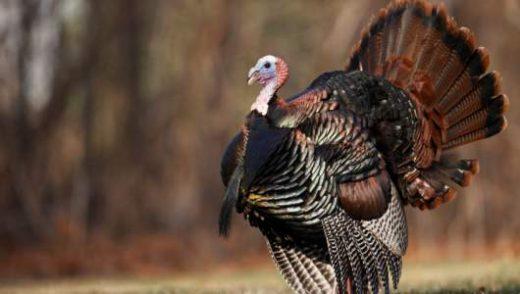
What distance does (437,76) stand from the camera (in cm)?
783

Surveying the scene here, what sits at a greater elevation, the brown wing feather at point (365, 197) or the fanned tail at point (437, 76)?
the fanned tail at point (437, 76)

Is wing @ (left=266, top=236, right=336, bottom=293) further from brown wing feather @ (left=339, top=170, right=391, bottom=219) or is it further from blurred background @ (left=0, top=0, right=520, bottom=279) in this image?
blurred background @ (left=0, top=0, right=520, bottom=279)

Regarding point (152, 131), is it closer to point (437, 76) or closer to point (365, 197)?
point (437, 76)

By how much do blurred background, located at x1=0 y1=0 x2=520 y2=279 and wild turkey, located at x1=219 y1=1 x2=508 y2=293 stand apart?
9.02m

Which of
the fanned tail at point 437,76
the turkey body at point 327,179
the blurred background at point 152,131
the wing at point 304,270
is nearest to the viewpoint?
the turkey body at point 327,179

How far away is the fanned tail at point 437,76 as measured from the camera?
7.67 meters

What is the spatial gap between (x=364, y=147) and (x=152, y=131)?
13868 millimetres

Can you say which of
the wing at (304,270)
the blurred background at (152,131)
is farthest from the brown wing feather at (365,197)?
the blurred background at (152,131)

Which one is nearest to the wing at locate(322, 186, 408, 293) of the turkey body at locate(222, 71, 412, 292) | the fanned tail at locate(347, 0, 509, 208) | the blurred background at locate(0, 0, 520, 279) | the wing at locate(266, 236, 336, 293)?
the turkey body at locate(222, 71, 412, 292)

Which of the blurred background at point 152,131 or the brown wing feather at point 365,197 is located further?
the blurred background at point 152,131

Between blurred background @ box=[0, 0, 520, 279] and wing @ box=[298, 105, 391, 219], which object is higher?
wing @ box=[298, 105, 391, 219]

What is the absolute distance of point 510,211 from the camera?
21.0m

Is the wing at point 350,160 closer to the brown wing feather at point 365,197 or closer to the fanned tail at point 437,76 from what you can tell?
the brown wing feather at point 365,197

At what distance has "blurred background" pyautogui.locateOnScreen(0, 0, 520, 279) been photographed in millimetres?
16609
